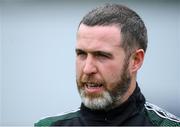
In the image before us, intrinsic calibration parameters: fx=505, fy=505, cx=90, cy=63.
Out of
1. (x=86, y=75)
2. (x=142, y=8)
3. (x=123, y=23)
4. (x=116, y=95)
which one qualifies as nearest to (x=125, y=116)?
(x=116, y=95)

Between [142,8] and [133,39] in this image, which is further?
[142,8]

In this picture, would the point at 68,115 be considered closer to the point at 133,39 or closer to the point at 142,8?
the point at 133,39

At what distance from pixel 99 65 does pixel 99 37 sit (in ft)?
0.32

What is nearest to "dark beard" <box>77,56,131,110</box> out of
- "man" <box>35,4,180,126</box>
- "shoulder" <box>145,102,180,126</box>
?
"man" <box>35,4,180,126</box>

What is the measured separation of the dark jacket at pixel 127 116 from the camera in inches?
71.4

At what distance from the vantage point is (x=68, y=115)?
76.0 inches

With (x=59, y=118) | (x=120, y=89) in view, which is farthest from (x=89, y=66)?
(x=59, y=118)

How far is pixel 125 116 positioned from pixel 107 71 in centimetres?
19

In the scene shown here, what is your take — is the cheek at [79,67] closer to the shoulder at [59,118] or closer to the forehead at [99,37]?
the forehead at [99,37]

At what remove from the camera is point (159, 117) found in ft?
6.10

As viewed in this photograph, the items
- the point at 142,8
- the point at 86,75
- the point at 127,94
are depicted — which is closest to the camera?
the point at 86,75

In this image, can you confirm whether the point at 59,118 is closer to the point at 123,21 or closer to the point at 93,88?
the point at 93,88

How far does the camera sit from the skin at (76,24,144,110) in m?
1.73

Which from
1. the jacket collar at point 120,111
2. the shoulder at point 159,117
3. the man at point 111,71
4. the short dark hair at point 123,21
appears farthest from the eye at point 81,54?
the shoulder at point 159,117
